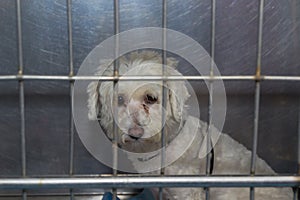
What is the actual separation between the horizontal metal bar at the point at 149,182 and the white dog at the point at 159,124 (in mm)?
359

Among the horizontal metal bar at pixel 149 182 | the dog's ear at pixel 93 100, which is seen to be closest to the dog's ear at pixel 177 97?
the dog's ear at pixel 93 100

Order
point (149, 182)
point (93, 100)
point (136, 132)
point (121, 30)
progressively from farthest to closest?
point (121, 30)
point (93, 100)
point (136, 132)
point (149, 182)

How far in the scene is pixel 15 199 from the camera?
1.36m

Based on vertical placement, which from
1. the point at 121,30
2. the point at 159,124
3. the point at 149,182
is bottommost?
the point at 149,182

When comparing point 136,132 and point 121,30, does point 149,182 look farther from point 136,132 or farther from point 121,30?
point 121,30

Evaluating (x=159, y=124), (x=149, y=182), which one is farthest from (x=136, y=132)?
(x=149, y=182)

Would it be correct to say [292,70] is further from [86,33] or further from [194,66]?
[86,33]

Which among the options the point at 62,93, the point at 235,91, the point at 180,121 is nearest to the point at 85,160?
the point at 62,93

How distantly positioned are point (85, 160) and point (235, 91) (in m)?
0.60

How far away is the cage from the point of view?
4.42 ft

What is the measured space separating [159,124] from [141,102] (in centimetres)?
9

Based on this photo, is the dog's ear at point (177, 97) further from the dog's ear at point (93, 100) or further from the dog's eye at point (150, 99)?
the dog's ear at point (93, 100)

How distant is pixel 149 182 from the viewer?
0.75 metres

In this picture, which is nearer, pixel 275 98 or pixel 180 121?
pixel 180 121
